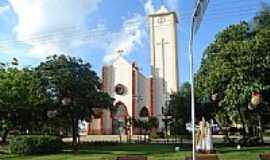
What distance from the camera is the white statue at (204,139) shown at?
97.4ft

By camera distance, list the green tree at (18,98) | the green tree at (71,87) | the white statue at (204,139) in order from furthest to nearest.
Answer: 1. the green tree at (71,87)
2. the green tree at (18,98)
3. the white statue at (204,139)

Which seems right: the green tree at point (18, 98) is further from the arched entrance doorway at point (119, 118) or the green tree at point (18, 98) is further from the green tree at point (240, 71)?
the arched entrance doorway at point (119, 118)

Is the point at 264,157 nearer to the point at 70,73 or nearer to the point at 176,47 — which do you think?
the point at 70,73

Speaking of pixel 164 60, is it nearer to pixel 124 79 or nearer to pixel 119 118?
pixel 124 79

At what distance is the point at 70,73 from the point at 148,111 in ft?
110

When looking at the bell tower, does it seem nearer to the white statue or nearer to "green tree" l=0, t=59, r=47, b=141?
"green tree" l=0, t=59, r=47, b=141

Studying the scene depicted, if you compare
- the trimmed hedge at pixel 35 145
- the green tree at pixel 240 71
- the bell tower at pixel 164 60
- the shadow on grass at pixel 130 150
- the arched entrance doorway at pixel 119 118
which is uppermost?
the bell tower at pixel 164 60

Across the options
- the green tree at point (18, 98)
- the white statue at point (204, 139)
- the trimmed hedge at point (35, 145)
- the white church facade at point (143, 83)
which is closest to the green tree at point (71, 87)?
the green tree at point (18, 98)

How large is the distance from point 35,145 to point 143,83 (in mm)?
42485

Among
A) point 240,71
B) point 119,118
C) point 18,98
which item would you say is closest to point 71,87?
point 18,98

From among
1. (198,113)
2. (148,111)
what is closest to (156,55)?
(148,111)

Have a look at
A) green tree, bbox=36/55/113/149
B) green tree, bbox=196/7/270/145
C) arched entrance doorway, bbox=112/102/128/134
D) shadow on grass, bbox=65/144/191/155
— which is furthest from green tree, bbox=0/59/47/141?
arched entrance doorway, bbox=112/102/128/134

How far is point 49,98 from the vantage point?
38281mm

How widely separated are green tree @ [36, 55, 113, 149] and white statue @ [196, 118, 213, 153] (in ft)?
38.1
